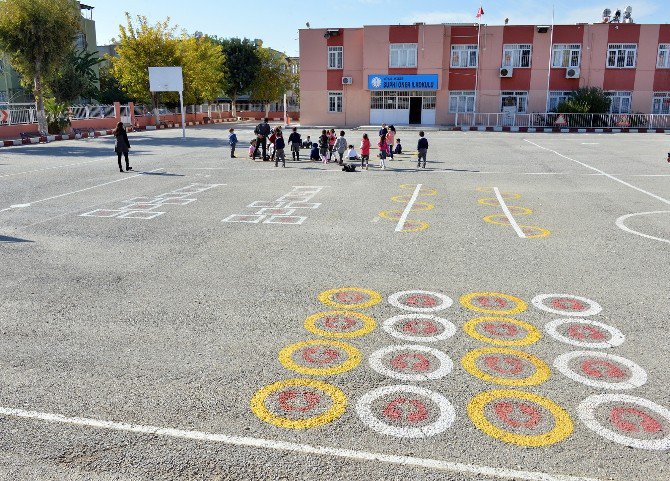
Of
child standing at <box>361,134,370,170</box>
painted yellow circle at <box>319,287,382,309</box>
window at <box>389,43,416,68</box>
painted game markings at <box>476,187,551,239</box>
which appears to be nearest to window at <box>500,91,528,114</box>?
window at <box>389,43,416,68</box>

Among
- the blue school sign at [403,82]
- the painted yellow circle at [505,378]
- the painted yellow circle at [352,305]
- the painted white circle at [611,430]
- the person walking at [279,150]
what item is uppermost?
the blue school sign at [403,82]

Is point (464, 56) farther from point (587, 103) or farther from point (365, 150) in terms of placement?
point (365, 150)

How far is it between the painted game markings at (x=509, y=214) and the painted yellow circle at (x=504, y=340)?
14.2 feet

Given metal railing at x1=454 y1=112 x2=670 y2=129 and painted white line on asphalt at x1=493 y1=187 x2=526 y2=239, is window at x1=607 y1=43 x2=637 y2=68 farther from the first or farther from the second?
painted white line on asphalt at x1=493 y1=187 x2=526 y2=239

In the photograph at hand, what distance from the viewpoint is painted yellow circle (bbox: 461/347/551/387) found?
4.98 metres

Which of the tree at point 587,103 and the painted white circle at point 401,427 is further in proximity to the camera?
the tree at point 587,103

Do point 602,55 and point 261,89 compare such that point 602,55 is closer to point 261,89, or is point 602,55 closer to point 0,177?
point 261,89

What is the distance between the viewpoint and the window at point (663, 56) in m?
43.9

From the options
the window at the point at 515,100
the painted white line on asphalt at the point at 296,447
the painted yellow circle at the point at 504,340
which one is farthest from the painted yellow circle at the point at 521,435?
the window at the point at 515,100

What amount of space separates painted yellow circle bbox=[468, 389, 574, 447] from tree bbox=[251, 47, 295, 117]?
66749mm

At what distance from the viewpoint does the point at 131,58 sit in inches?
1829

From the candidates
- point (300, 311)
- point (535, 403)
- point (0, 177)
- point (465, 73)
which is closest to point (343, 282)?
point (300, 311)

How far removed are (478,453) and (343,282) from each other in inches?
157

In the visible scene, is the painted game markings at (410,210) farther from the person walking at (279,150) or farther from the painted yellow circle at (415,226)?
the person walking at (279,150)
